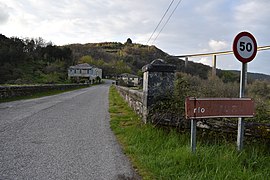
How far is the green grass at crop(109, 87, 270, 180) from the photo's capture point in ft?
11.0

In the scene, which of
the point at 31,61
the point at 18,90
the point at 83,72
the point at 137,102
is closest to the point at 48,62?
the point at 31,61

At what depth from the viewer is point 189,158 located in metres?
3.76

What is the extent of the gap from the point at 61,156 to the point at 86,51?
131 meters

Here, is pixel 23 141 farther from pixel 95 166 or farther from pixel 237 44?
pixel 237 44

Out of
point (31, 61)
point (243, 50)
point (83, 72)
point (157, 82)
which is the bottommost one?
point (157, 82)

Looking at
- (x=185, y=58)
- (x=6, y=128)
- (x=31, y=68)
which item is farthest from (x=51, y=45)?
(x=6, y=128)

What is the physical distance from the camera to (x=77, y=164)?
373 centimetres

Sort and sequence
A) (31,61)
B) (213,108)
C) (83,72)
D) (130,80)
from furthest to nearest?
(83,72), (130,80), (31,61), (213,108)

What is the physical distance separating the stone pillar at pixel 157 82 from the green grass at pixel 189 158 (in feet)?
3.40

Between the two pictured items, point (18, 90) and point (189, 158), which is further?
point (18, 90)

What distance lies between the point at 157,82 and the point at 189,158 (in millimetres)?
2617

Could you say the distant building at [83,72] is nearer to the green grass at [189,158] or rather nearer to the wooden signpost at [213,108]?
the green grass at [189,158]

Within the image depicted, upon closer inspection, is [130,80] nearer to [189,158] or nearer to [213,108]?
[213,108]

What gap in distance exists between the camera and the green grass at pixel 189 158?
3.35 m
